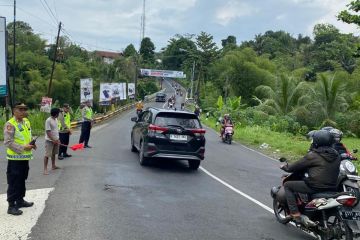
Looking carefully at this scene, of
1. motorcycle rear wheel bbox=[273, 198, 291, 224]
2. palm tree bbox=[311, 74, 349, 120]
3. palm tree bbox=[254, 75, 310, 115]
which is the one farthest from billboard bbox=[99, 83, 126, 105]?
motorcycle rear wheel bbox=[273, 198, 291, 224]

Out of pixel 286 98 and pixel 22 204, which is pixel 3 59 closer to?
pixel 22 204

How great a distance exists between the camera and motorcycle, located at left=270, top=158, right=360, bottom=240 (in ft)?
20.3

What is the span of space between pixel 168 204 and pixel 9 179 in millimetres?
2950

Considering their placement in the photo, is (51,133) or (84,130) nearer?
(51,133)

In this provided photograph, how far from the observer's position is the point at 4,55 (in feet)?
73.3

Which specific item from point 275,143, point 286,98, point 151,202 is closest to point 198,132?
point 151,202

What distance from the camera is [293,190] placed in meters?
7.18

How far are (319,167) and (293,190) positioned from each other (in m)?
0.58

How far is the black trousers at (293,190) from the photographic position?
7043 mm

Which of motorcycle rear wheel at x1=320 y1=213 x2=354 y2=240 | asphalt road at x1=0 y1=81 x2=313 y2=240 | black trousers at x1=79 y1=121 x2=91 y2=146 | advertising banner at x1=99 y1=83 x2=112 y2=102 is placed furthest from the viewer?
advertising banner at x1=99 y1=83 x2=112 y2=102

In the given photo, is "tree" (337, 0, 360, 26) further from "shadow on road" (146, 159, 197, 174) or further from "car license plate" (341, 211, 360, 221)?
"car license plate" (341, 211, 360, 221)

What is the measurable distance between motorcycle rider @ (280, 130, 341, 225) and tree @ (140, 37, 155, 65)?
5366 inches

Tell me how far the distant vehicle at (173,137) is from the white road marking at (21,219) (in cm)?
420

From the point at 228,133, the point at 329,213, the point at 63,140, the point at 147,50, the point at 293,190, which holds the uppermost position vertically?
the point at 147,50
